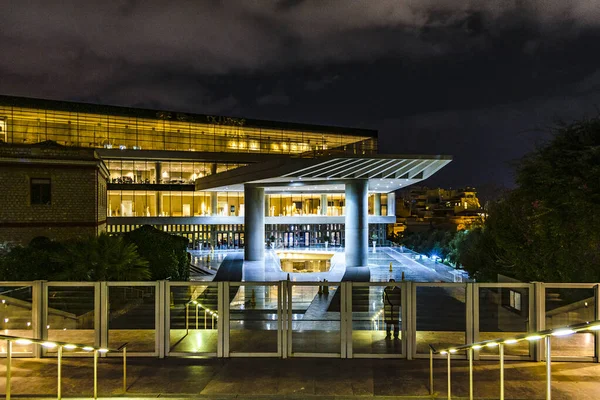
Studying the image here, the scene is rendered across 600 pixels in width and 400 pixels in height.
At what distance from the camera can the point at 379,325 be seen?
33.7 ft

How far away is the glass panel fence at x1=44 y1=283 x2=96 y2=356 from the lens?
30.8 feet


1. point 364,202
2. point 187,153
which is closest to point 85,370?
point 364,202

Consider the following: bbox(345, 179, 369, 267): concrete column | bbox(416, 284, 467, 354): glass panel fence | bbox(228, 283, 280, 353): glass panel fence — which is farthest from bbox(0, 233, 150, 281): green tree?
bbox(345, 179, 369, 267): concrete column

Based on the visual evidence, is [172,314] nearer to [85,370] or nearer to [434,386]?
[85,370]

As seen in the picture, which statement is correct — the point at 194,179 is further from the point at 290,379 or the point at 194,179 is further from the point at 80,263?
the point at 290,379

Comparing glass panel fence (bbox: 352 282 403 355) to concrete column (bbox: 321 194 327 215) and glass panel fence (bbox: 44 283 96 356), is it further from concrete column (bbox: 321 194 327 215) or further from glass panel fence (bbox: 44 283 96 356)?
concrete column (bbox: 321 194 327 215)

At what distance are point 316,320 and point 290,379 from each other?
1.88 metres

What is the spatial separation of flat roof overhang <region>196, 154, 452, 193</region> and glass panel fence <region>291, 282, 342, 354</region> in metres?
16.9

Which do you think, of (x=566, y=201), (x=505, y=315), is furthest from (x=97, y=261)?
(x=566, y=201)

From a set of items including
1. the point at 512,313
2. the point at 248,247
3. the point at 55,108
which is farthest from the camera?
the point at 55,108

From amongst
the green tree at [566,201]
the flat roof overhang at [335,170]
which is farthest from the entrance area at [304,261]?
the green tree at [566,201]

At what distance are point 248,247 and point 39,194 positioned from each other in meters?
18.2

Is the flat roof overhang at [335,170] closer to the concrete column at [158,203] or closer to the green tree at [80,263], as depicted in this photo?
the green tree at [80,263]

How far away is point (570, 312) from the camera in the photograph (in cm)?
945
